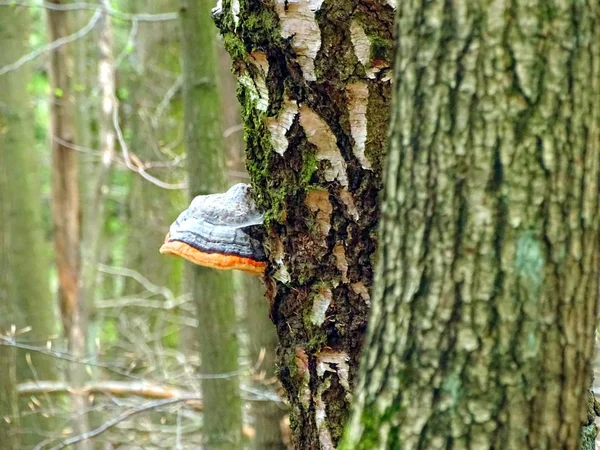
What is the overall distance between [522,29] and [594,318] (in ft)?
1.96

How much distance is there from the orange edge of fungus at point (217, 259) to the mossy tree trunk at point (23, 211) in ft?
14.6

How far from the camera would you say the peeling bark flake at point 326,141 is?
2.22 m

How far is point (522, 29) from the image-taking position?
4.46 ft

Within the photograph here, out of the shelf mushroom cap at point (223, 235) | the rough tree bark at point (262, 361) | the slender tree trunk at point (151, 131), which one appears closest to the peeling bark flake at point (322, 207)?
the shelf mushroom cap at point (223, 235)

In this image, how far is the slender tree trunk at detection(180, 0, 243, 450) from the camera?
4.65 meters

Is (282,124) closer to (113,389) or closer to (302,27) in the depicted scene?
(302,27)

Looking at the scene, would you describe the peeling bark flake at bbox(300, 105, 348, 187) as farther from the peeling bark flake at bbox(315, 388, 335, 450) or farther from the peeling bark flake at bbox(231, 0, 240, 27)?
the peeling bark flake at bbox(315, 388, 335, 450)

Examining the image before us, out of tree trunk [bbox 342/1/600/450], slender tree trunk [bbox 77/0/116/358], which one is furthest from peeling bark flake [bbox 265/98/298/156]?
slender tree trunk [bbox 77/0/116/358]

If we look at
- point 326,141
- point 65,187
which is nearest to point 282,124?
point 326,141

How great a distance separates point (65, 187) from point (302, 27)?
7822mm

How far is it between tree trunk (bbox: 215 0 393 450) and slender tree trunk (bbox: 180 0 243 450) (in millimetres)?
2237

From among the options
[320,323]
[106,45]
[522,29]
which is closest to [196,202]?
[320,323]

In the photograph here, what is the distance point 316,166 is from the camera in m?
2.24

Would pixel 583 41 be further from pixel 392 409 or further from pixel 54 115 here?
pixel 54 115
